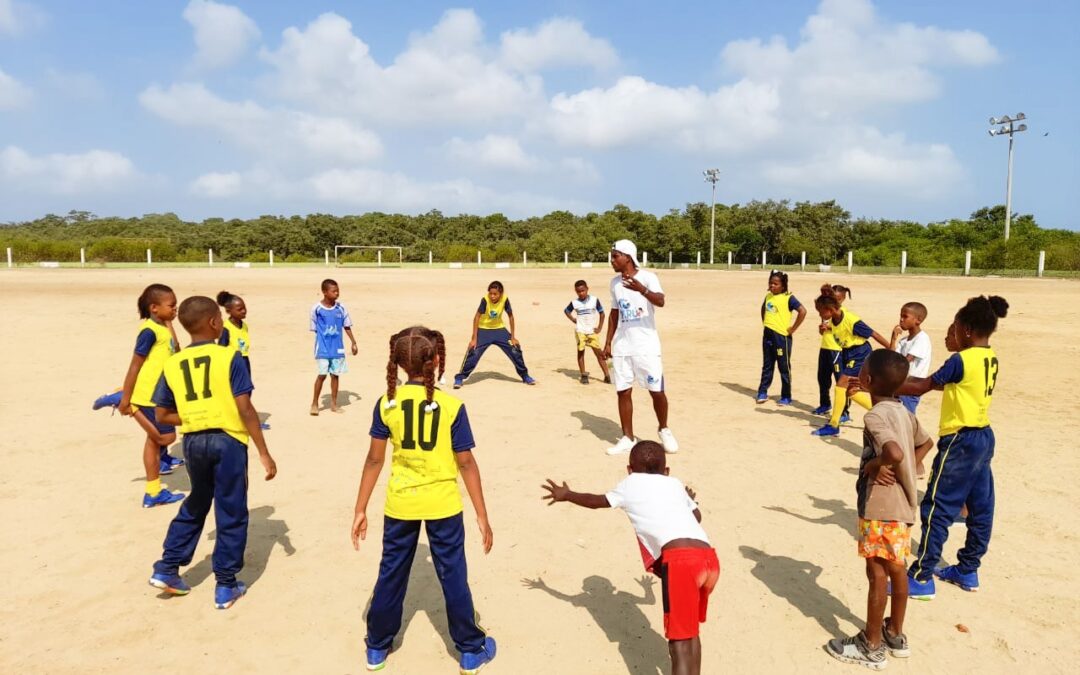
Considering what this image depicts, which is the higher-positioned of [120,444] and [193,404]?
[193,404]

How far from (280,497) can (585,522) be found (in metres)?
2.80

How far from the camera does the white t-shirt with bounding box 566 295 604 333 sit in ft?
38.0

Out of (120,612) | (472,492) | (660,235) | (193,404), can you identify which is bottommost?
(120,612)

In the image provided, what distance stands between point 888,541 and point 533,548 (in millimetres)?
2450

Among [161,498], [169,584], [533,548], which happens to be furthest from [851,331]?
[161,498]

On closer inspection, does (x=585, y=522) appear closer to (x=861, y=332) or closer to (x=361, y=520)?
(x=361, y=520)

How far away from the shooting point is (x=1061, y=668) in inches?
139

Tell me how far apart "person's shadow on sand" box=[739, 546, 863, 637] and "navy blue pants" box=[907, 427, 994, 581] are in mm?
595

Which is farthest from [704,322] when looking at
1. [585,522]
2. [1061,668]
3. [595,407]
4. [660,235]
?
[660,235]

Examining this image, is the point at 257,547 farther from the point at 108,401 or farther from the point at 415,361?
the point at 415,361

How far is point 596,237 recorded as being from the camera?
77.9 metres

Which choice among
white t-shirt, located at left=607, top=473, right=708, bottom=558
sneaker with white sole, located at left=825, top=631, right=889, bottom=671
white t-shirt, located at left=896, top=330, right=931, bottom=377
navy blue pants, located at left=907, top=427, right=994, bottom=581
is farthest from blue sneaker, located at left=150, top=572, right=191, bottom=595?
white t-shirt, located at left=896, top=330, right=931, bottom=377

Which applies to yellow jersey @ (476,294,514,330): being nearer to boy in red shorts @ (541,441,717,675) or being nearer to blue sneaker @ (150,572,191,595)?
blue sneaker @ (150,572,191,595)

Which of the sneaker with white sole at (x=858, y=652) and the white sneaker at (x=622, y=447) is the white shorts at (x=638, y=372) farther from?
the sneaker with white sole at (x=858, y=652)
